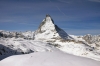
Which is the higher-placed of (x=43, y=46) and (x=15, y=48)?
(x=15, y=48)

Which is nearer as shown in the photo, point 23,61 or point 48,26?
point 23,61

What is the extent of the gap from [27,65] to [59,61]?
2.63 meters

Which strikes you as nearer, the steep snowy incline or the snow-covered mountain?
the steep snowy incline

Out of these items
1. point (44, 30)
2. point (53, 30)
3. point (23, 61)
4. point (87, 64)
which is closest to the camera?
point (87, 64)

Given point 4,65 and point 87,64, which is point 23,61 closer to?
point 4,65

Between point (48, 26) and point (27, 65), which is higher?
point (48, 26)

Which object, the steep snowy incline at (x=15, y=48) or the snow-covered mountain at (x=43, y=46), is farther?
the snow-covered mountain at (x=43, y=46)

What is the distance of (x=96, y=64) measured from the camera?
10734mm

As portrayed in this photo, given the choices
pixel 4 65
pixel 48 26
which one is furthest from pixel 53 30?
pixel 4 65

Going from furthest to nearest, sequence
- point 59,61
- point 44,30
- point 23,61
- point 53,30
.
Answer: point 44,30 → point 53,30 → point 23,61 → point 59,61

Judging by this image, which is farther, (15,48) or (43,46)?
(43,46)

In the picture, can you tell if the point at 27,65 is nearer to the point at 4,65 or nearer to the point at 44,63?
the point at 44,63

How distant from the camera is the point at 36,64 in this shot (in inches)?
441

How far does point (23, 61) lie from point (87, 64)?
5492 mm
